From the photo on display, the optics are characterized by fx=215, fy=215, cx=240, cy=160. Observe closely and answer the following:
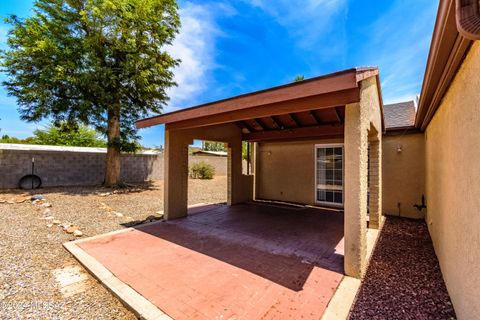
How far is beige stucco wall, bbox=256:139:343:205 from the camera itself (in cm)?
1029

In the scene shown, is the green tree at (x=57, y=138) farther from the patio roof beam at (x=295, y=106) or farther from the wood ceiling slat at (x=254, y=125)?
the patio roof beam at (x=295, y=106)

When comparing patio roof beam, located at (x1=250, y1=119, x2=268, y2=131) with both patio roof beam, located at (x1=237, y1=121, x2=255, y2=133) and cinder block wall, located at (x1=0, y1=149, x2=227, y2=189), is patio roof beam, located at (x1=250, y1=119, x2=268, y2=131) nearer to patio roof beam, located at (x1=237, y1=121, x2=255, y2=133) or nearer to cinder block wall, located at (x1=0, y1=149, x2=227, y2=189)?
patio roof beam, located at (x1=237, y1=121, x2=255, y2=133)

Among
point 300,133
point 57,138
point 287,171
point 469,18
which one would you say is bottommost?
point 287,171

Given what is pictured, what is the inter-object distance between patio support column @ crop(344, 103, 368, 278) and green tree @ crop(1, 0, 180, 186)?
1274 centimetres

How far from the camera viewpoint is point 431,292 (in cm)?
347

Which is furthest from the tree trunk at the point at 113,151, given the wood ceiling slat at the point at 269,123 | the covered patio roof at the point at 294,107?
the wood ceiling slat at the point at 269,123

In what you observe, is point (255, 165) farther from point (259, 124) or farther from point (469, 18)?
point (469, 18)

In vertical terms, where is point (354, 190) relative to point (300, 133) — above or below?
below

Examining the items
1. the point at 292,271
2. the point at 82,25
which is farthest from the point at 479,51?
the point at 82,25

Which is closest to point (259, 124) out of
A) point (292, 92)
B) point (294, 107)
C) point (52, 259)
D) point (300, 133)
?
point (300, 133)

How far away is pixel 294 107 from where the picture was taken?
4379 millimetres

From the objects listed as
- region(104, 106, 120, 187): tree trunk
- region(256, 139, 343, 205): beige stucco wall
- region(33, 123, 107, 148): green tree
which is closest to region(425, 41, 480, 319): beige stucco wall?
region(256, 139, 343, 205): beige stucco wall

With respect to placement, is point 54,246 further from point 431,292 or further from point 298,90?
point 431,292

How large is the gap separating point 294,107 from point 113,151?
13.0 meters
